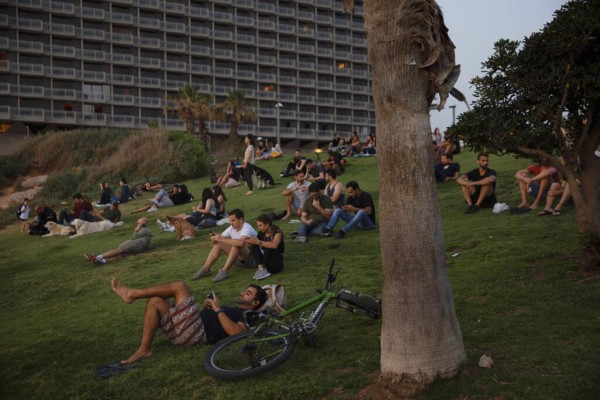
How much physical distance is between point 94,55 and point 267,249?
68.7 meters

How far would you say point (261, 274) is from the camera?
11305mm

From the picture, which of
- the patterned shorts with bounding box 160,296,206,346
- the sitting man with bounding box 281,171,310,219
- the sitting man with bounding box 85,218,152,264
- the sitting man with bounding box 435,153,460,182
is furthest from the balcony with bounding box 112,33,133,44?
the patterned shorts with bounding box 160,296,206,346

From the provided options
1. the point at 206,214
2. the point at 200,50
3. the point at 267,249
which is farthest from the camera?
the point at 200,50

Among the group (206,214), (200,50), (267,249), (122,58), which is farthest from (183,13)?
(267,249)

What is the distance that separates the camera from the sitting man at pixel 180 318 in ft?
26.3

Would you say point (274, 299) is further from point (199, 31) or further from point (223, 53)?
point (223, 53)

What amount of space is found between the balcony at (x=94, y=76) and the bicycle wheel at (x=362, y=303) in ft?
234

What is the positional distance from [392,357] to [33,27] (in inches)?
2886

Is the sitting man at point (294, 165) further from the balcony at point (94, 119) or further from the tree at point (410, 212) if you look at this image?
the balcony at point (94, 119)

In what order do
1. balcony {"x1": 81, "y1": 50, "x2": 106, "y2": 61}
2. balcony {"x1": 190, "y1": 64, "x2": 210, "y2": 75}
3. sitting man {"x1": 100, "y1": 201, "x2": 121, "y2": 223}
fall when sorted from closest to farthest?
sitting man {"x1": 100, "y1": 201, "x2": 121, "y2": 223}
balcony {"x1": 81, "y1": 50, "x2": 106, "y2": 61}
balcony {"x1": 190, "y1": 64, "x2": 210, "y2": 75}

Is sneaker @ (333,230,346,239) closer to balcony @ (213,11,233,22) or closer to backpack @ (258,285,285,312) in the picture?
backpack @ (258,285,285,312)

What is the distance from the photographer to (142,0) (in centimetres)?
7656

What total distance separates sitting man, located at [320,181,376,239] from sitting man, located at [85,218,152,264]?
16.1 feet

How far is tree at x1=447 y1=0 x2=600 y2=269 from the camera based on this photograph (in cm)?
834
